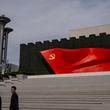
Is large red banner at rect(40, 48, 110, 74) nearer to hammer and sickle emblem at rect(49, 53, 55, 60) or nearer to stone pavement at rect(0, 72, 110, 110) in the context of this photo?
hammer and sickle emblem at rect(49, 53, 55, 60)

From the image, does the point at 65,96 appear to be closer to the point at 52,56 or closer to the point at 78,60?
the point at 78,60

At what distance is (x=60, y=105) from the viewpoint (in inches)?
653

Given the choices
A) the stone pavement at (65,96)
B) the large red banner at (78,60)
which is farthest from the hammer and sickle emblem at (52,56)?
the stone pavement at (65,96)

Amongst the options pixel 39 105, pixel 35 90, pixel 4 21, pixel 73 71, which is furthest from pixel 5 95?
pixel 4 21

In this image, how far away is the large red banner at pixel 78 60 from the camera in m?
33.8

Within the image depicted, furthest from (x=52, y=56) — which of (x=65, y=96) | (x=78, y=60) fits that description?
(x=65, y=96)

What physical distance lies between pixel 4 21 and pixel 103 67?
2880 cm

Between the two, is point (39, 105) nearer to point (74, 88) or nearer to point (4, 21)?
point (74, 88)

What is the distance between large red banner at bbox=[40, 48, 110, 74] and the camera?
1331 inches

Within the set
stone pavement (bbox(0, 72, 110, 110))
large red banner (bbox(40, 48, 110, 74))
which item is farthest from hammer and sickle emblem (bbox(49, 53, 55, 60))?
stone pavement (bbox(0, 72, 110, 110))

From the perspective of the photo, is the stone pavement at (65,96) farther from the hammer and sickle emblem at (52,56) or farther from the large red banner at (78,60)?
the hammer and sickle emblem at (52,56)


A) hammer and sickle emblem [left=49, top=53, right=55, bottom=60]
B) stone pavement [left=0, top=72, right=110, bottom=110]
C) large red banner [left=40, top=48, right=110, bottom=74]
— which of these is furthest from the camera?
hammer and sickle emblem [left=49, top=53, right=55, bottom=60]

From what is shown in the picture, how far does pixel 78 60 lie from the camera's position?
35.0 metres

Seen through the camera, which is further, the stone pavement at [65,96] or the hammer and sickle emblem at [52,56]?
the hammer and sickle emblem at [52,56]
